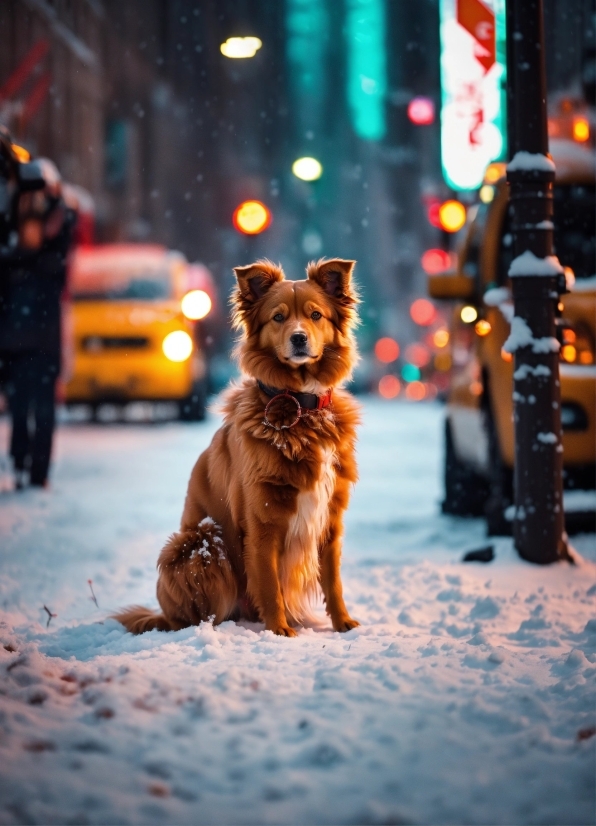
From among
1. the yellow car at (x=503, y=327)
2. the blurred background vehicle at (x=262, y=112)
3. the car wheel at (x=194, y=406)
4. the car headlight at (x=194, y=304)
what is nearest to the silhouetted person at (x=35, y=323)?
the blurred background vehicle at (x=262, y=112)

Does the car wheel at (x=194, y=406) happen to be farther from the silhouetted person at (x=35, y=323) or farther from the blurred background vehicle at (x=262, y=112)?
the silhouetted person at (x=35, y=323)

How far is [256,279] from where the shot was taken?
160 inches

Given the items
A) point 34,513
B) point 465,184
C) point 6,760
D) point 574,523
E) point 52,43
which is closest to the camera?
point 6,760

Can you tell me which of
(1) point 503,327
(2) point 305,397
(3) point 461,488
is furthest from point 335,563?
(3) point 461,488

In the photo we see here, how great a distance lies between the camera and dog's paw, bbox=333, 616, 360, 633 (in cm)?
407

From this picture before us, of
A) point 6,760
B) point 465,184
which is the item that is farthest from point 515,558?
point 465,184

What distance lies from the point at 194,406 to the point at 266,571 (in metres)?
12.1

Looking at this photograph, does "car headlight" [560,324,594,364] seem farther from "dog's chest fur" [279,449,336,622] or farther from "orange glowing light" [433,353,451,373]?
"dog's chest fur" [279,449,336,622]

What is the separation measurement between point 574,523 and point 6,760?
445 cm

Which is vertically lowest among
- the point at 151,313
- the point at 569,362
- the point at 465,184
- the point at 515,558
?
the point at 515,558

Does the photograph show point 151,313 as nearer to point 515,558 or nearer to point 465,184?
point 465,184

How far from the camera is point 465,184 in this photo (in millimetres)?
12852

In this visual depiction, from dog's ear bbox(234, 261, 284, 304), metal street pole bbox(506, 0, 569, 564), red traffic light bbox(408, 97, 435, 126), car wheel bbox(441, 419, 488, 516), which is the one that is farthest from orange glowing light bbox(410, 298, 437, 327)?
dog's ear bbox(234, 261, 284, 304)

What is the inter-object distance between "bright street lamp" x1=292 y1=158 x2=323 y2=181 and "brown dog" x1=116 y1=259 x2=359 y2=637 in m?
8.18
